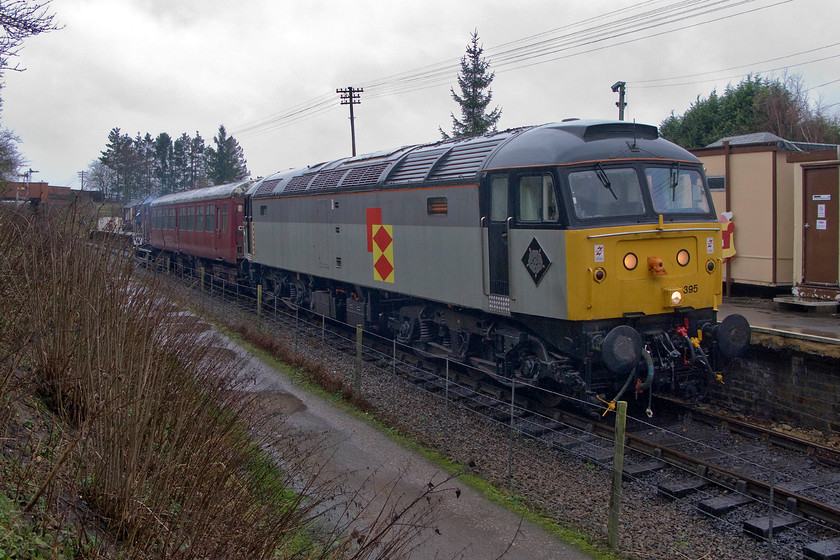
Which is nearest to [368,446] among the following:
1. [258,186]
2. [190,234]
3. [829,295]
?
[829,295]

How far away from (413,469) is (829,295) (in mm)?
8824

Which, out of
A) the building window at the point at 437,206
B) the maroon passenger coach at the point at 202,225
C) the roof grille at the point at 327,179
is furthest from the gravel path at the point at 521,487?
the maroon passenger coach at the point at 202,225

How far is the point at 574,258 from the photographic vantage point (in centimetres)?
824

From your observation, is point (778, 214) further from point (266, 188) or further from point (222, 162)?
point (222, 162)

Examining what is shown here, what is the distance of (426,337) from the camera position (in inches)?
467

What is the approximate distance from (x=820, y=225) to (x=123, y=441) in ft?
40.7

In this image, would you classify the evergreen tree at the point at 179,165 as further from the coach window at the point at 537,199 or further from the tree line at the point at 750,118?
the coach window at the point at 537,199

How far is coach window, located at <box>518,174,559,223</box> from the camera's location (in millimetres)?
8531

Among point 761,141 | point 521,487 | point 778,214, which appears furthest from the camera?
point 761,141

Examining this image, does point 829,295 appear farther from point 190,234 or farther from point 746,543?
point 190,234

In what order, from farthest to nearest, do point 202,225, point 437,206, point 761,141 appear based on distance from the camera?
point 202,225
point 761,141
point 437,206

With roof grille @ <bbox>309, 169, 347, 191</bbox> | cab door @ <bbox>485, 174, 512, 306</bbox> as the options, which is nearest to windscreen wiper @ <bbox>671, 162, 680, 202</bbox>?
cab door @ <bbox>485, 174, 512, 306</bbox>

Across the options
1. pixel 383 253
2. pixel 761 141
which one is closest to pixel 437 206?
pixel 383 253

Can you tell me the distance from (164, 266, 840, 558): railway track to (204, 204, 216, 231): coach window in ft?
47.1
